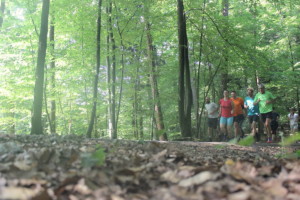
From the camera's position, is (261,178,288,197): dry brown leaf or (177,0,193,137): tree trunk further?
(177,0,193,137): tree trunk

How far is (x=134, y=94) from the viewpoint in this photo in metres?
16.0

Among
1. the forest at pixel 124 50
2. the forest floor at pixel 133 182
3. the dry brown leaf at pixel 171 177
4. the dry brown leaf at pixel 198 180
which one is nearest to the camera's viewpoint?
the forest floor at pixel 133 182

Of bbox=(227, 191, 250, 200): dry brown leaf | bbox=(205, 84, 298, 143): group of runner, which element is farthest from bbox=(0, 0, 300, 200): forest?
bbox=(205, 84, 298, 143): group of runner

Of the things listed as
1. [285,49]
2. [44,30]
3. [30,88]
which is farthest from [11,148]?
[285,49]

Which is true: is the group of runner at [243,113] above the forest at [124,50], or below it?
below

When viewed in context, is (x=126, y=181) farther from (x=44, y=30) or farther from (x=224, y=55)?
(x=224, y=55)

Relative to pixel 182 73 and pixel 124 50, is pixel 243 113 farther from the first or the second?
pixel 124 50

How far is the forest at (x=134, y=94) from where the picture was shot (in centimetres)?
155

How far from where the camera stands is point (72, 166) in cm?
203

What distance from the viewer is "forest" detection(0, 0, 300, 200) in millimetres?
1548

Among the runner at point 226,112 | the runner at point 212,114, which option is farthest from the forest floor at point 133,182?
the runner at point 212,114

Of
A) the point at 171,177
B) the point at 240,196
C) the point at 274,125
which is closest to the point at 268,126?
the point at 274,125

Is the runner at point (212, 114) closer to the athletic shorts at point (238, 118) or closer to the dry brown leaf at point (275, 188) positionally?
the athletic shorts at point (238, 118)

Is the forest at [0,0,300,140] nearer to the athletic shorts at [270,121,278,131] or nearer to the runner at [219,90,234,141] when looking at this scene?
the runner at [219,90,234,141]
